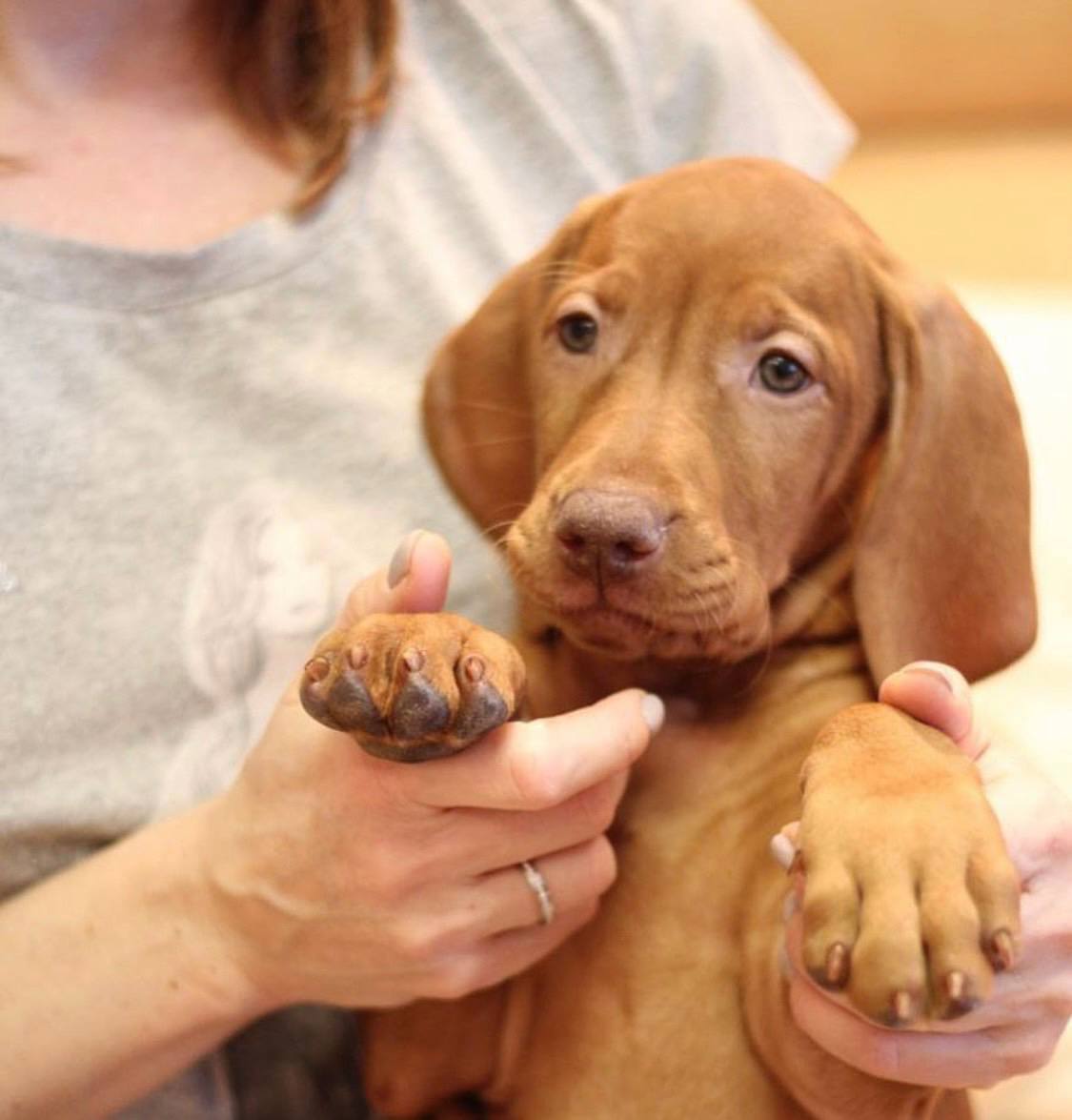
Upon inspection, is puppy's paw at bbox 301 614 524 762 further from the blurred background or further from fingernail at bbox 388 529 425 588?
the blurred background

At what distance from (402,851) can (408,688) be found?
0.87ft

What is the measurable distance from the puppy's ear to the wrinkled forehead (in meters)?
0.11

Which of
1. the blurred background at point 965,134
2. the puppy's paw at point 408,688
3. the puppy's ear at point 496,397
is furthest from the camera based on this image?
the blurred background at point 965,134

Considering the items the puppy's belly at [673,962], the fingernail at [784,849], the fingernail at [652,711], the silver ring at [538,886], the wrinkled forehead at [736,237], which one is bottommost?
the puppy's belly at [673,962]

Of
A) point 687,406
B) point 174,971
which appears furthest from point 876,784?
point 174,971

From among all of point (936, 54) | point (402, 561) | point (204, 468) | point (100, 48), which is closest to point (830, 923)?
point (402, 561)

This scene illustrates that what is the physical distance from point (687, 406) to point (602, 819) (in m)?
0.40

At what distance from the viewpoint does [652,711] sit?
4.46ft

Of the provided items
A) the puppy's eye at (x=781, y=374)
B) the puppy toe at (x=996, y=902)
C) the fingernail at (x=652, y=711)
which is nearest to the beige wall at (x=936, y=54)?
the puppy's eye at (x=781, y=374)

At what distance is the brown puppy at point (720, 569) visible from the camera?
1315 millimetres

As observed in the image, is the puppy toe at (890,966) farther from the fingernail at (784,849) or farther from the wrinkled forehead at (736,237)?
the wrinkled forehead at (736,237)

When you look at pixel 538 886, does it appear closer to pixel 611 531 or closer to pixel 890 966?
pixel 611 531

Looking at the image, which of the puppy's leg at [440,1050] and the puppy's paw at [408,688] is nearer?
the puppy's paw at [408,688]

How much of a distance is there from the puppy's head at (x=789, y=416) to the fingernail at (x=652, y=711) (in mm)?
45
